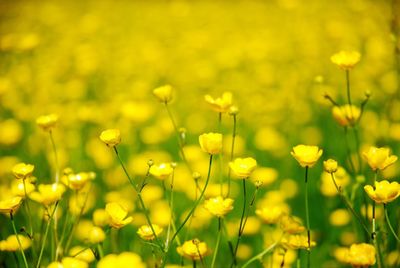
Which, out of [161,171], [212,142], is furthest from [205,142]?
[161,171]

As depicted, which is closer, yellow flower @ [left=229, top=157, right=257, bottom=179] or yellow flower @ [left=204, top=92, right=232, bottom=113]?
yellow flower @ [left=229, top=157, right=257, bottom=179]

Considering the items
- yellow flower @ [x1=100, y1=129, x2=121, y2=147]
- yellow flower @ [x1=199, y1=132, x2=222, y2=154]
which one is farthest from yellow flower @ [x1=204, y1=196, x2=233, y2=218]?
yellow flower @ [x1=100, y1=129, x2=121, y2=147]

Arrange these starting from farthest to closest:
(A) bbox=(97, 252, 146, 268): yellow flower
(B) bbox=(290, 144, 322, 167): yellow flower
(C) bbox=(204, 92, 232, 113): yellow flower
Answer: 1. (C) bbox=(204, 92, 232, 113): yellow flower
2. (B) bbox=(290, 144, 322, 167): yellow flower
3. (A) bbox=(97, 252, 146, 268): yellow flower

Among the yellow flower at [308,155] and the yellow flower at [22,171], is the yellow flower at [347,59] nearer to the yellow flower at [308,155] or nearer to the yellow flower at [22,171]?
the yellow flower at [308,155]

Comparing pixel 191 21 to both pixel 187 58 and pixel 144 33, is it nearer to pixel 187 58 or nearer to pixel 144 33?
pixel 144 33

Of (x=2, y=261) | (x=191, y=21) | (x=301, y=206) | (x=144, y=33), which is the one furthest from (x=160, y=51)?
(x=2, y=261)

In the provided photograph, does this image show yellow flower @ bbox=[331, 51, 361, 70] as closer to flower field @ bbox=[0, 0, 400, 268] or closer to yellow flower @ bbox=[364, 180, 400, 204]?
flower field @ bbox=[0, 0, 400, 268]

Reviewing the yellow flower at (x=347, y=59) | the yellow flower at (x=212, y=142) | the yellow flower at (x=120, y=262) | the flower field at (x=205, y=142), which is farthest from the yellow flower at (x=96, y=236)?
the yellow flower at (x=347, y=59)

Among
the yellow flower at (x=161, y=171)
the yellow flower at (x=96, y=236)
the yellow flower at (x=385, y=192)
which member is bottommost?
the yellow flower at (x=96, y=236)
